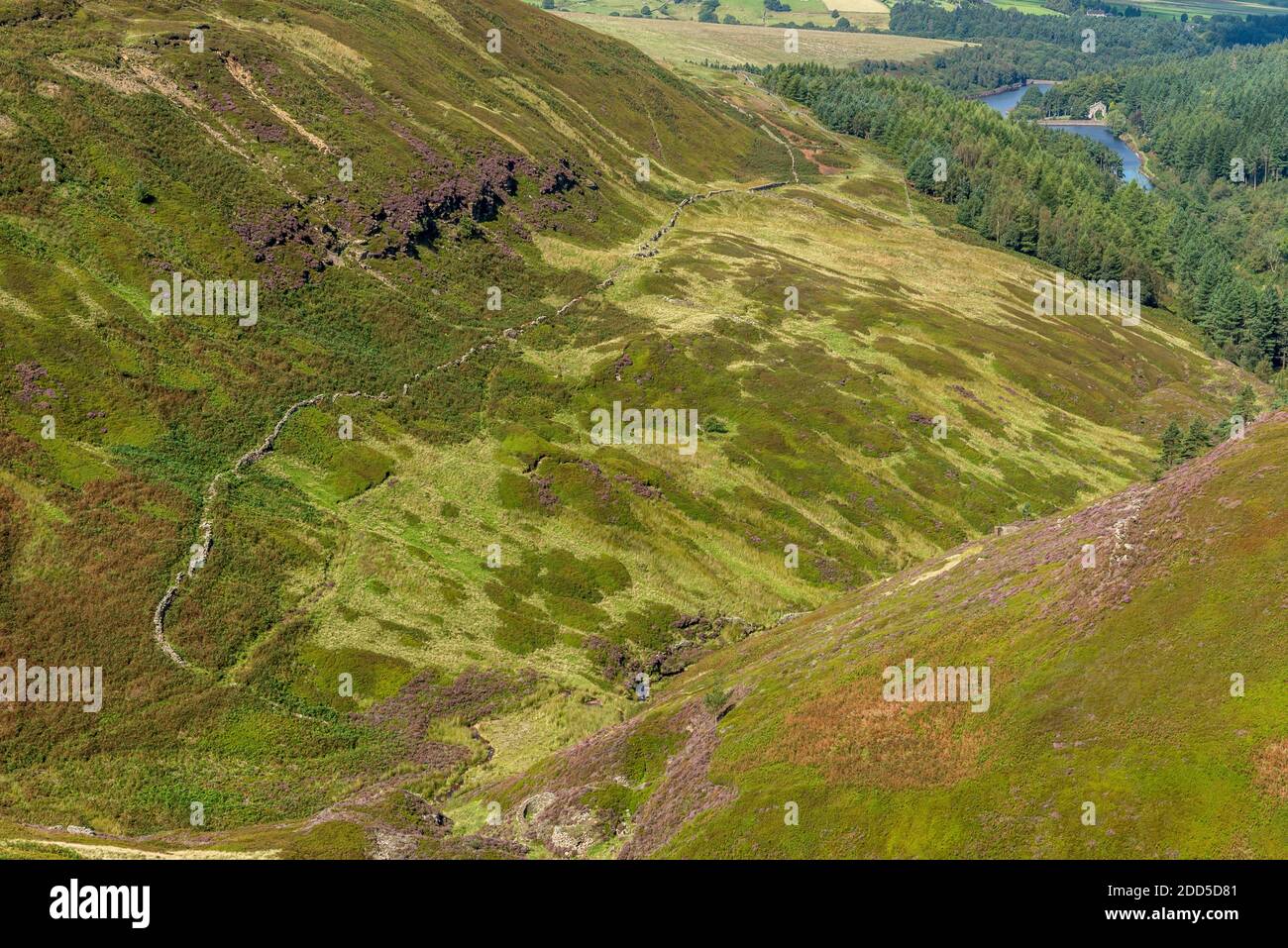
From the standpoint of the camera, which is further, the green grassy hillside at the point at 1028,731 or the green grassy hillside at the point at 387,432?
the green grassy hillside at the point at 387,432

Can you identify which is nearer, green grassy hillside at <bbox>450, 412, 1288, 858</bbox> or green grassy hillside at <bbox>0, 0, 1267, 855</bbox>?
green grassy hillside at <bbox>450, 412, 1288, 858</bbox>

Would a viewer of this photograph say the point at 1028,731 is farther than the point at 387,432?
No

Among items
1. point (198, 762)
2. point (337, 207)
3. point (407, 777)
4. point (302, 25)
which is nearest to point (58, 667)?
point (198, 762)
